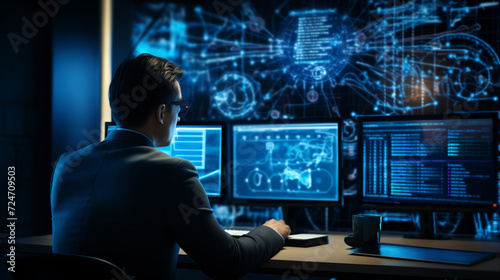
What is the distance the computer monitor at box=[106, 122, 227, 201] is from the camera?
2164 mm

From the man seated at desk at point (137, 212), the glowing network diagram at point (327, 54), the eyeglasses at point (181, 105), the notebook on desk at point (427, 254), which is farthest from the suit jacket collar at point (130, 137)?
the glowing network diagram at point (327, 54)

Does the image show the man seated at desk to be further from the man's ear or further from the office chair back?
the office chair back

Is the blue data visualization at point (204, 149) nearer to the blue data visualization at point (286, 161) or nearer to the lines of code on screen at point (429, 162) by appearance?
the blue data visualization at point (286, 161)

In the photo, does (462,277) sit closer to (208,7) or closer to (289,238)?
(289,238)

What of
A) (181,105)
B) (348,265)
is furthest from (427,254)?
(181,105)

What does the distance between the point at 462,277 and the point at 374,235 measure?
0.40 metres

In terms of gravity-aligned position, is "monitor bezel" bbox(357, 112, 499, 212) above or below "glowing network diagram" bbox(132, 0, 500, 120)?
below

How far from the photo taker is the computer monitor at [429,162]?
183cm

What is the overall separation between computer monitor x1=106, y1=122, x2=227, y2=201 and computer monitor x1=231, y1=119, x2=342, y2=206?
7cm

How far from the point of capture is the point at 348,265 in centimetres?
140

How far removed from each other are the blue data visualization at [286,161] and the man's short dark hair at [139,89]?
2.78 ft

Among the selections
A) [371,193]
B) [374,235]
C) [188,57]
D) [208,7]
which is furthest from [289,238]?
[208,7]

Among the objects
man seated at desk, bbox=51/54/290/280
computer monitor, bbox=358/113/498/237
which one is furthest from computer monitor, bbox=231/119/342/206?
man seated at desk, bbox=51/54/290/280

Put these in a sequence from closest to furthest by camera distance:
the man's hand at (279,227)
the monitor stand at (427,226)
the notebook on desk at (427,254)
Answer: the notebook on desk at (427,254), the man's hand at (279,227), the monitor stand at (427,226)
